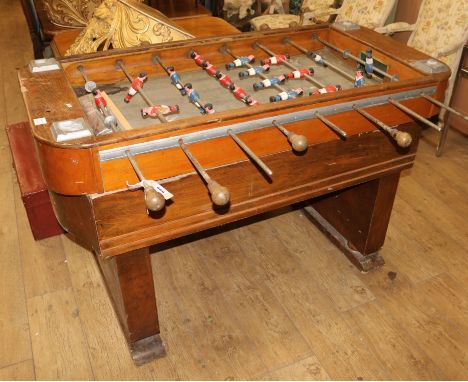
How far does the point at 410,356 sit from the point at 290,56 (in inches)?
53.0

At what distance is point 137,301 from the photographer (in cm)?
166

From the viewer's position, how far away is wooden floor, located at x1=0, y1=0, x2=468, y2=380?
1.79 m

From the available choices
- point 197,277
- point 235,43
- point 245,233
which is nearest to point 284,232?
point 245,233

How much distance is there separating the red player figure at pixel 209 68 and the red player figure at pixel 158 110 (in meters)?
0.31

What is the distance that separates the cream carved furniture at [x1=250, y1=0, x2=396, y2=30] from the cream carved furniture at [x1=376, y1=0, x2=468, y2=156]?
9.5 inches

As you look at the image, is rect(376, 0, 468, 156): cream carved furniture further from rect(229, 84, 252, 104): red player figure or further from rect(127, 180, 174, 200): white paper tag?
rect(127, 180, 174, 200): white paper tag

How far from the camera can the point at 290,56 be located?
2088mm

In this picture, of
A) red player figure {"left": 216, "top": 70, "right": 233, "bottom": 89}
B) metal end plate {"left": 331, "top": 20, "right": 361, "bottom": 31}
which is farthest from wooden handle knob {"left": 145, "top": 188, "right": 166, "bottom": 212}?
metal end plate {"left": 331, "top": 20, "right": 361, "bottom": 31}

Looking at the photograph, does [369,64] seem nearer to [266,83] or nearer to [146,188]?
[266,83]

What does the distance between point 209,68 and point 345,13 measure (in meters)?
2.33

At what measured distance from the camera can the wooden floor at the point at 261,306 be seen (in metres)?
1.79

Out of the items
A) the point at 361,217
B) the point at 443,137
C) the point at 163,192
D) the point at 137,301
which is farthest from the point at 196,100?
the point at 443,137

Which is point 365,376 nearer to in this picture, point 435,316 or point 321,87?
point 435,316

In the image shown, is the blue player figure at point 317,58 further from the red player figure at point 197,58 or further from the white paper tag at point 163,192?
the white paper tag at point 163,192
